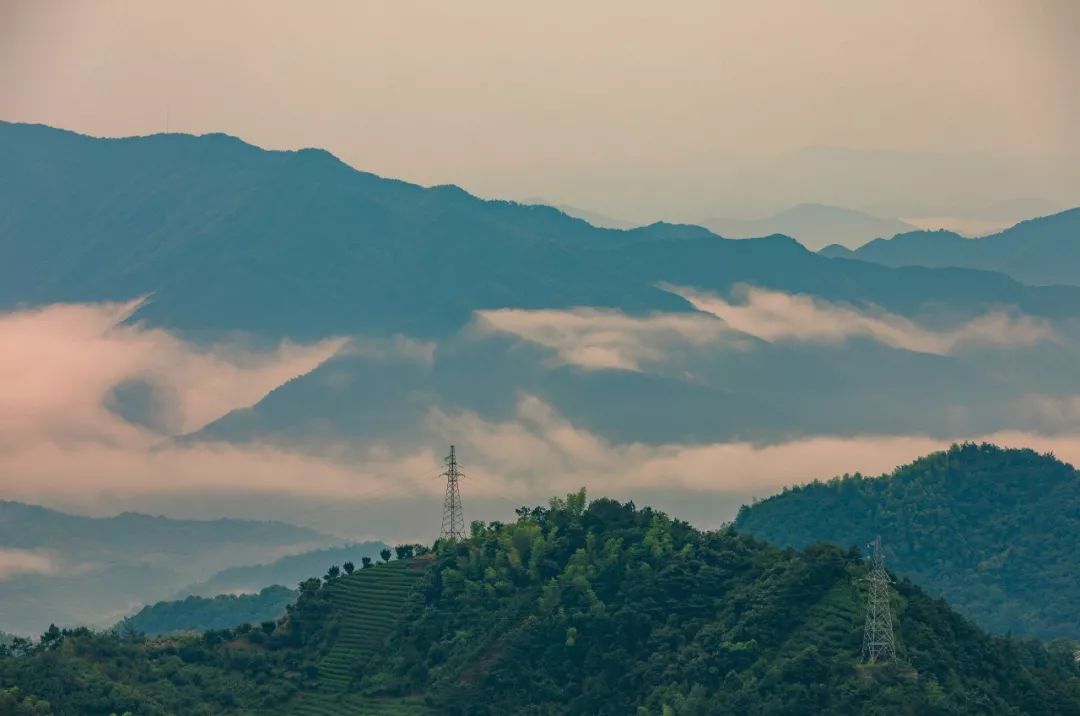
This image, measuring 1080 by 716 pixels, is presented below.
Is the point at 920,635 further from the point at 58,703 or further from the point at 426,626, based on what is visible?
the point at 58,703

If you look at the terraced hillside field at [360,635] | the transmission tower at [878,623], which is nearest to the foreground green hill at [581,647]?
the terraced hillside field at [360,635]

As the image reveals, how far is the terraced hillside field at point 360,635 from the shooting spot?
131125 mm

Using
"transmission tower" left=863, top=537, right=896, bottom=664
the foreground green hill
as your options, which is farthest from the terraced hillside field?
"transmission tower" left=863, top=537, right=896, bottom=664

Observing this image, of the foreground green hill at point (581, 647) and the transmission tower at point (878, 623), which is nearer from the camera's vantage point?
the transmission tower at point (878, 623)

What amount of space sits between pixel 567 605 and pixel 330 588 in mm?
21042

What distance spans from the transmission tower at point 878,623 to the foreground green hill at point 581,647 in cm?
116

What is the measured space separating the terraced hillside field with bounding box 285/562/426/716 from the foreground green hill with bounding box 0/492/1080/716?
154 mm

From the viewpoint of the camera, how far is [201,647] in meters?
138

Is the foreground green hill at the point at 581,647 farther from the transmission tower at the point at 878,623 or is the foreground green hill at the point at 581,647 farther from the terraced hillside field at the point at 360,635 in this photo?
the transmission tower at the point at 878,623

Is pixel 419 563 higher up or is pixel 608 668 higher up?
pixel 419 563

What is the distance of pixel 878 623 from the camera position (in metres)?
115

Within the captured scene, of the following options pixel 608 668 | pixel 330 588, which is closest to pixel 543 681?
pixel 608 668

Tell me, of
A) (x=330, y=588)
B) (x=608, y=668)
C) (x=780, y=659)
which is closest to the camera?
(x=780, y=659)

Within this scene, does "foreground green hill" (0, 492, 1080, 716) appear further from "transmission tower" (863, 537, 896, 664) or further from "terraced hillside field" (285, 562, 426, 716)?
"transmission tower" (863, 537, 896, 664)
